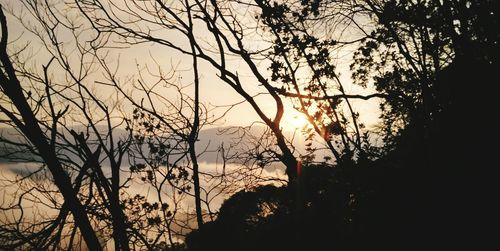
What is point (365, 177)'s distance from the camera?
18.8ft

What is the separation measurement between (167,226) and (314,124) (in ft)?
18.9

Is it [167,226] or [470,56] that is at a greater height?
[470,56]

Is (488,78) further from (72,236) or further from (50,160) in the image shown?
(72,236)

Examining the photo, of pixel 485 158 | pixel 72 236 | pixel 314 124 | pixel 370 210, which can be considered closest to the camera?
pixel 485 158

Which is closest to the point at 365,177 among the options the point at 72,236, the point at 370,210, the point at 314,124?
the point at 370,210

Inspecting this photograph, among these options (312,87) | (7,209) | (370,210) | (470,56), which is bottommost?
(370,210)

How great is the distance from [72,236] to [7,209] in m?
1.11

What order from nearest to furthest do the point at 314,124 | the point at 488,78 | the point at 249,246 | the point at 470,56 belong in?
the point at 488,78, the point at 249,246, the point at 470,56, the point at 314,124

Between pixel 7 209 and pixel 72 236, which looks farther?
pixel 72 236

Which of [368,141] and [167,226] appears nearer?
[368,141]

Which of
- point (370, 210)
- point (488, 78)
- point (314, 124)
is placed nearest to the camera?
point (370, 210)

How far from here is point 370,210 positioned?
5125 millimetres

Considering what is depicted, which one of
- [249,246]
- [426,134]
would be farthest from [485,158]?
[249,246]

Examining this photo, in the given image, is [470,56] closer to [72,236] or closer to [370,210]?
[370,210]
